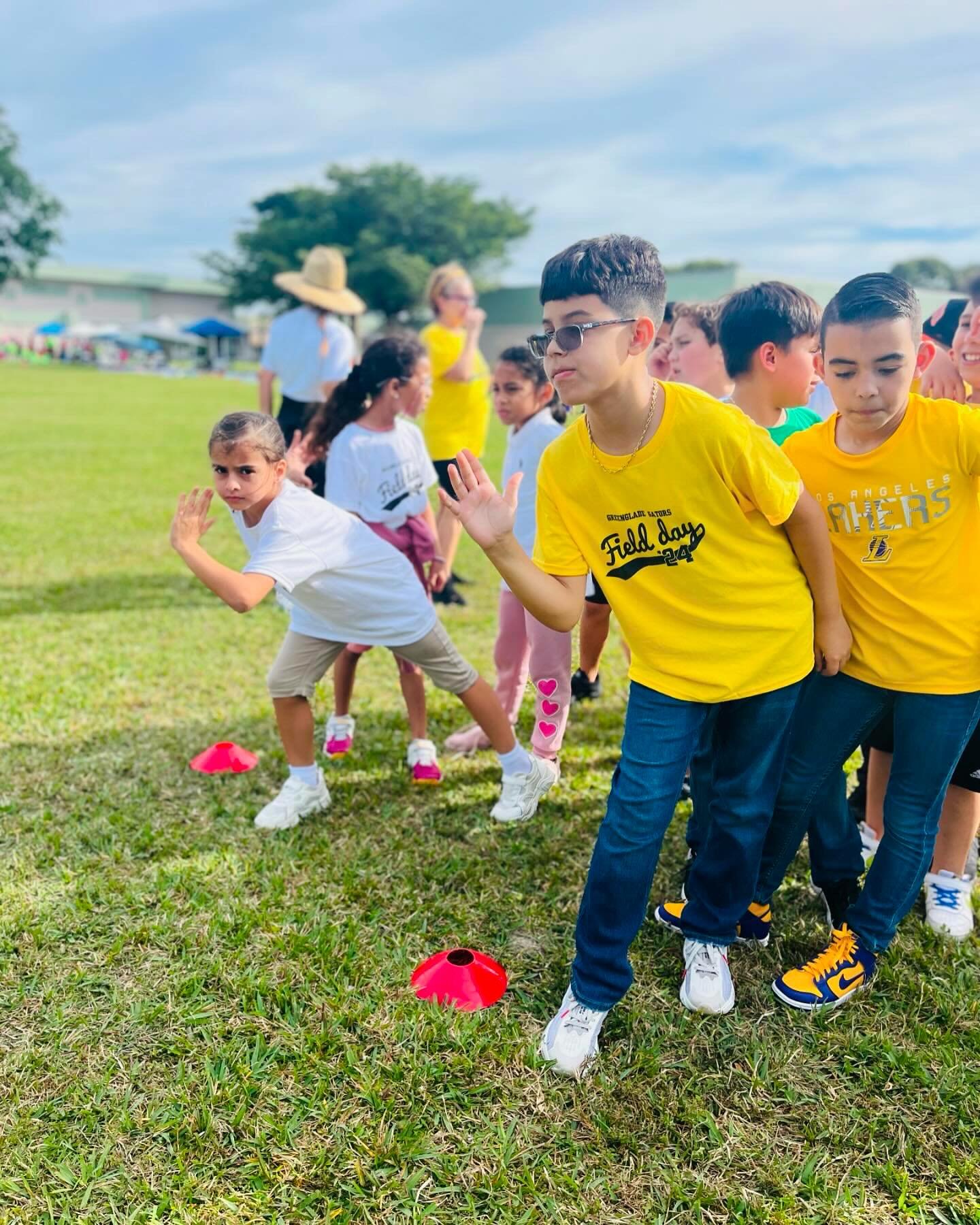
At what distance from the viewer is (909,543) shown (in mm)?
2457

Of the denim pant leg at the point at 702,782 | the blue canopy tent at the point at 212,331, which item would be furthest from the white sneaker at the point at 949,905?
the blue canopy tent at the point at 212,331

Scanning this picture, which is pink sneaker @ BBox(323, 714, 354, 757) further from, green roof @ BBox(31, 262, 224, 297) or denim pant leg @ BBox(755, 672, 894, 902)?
green roof @ BBox(31, 262, 224, 297)

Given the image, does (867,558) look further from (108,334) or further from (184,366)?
(108,334)

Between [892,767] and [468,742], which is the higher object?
[892,767]

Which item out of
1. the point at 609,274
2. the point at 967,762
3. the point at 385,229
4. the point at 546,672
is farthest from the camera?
the point at 385,229

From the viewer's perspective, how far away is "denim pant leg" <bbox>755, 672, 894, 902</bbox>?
259 cm

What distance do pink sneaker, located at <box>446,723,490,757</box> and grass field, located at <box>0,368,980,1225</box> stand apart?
0.42 feet

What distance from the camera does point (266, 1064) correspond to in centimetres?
234

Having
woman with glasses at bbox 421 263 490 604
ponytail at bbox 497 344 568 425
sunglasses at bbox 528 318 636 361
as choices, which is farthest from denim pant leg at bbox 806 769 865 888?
woman with glasses at bbox 421 263 490 604

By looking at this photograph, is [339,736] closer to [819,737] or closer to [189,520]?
[189,520]

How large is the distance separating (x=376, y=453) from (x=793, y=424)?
191cm

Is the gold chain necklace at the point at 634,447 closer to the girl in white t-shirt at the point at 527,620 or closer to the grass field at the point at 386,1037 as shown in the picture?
the girl in white t-shirt at the point at 527,620

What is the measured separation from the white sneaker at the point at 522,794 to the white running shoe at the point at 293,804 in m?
0.67

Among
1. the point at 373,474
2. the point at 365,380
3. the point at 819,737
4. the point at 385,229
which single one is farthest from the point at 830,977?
the point at 385,229
